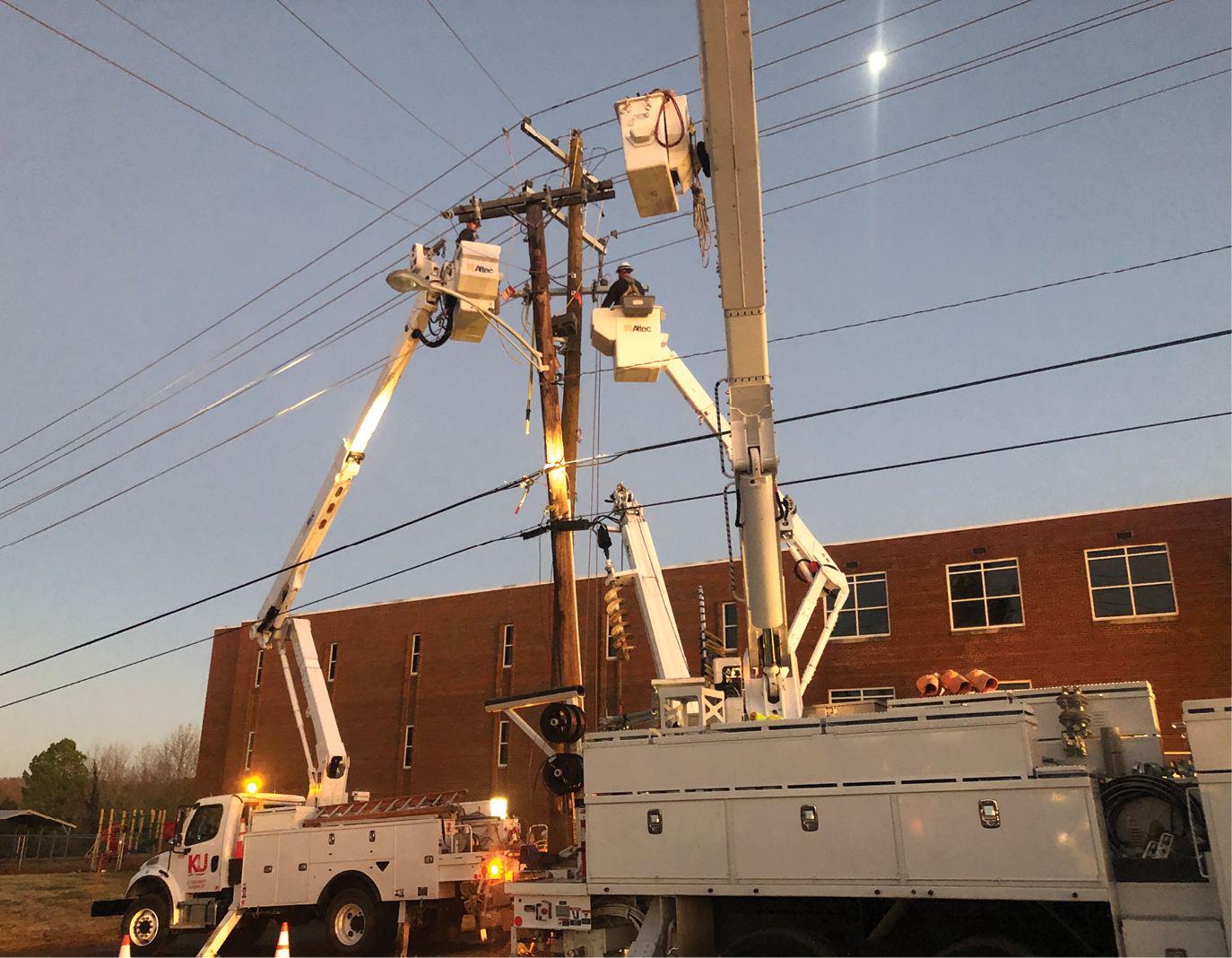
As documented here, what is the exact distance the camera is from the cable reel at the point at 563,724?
14.1 meters

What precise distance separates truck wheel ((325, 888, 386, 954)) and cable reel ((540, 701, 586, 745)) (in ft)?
15.8

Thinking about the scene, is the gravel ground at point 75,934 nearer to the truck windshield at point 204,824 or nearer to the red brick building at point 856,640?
the truck windshield at point 204,824

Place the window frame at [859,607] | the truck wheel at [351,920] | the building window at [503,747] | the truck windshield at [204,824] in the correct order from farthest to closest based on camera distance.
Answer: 1. the building window at [503,747]
2. the window frame at [859,607]
3. the truck windshield at [204,824]
4. the truck wheel at [351,920]

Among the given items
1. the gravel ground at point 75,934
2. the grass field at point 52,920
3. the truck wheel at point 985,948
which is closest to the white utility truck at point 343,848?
the gravel ground at point 75,934

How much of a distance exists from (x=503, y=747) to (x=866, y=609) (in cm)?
1463

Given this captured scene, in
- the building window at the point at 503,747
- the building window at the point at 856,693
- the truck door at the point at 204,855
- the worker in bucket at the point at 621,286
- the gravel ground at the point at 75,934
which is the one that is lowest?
the gravel ground at the point at 75,934

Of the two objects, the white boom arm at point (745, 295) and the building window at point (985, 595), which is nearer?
the white boom arm at point (745, 295)

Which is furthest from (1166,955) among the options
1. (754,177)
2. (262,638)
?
(262,638)

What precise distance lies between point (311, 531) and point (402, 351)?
13.3 ft

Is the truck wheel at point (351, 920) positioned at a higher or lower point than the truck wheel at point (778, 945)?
lower

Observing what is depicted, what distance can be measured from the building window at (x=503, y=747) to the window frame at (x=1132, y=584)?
2046 cm

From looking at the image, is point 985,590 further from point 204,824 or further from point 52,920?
point 52,920

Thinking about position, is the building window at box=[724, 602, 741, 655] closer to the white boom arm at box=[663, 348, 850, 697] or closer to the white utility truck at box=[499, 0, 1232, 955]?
the white boom arm at box=[663, 348, 850, 697]

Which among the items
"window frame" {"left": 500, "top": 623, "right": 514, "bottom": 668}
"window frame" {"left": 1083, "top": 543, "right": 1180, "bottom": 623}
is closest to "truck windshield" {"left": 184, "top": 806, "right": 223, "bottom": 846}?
"window frame" {"left": 500, "top": 623, "right": 514, "bottom": 668}
